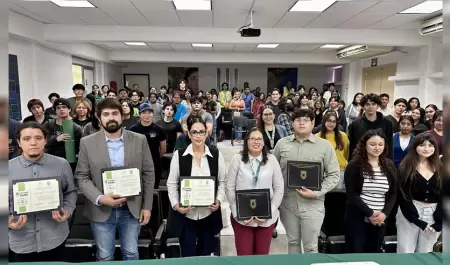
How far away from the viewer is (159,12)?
6.00 metres

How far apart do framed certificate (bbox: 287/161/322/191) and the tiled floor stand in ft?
3.26

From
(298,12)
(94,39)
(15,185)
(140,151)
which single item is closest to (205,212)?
(140,151)

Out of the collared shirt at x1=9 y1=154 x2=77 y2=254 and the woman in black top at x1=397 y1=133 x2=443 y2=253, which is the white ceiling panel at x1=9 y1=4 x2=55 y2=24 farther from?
the woman in black top at x1=397 y1=133 x2=443 y2=253

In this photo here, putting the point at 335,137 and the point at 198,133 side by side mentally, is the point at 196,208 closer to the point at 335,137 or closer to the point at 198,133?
the point at 198,133

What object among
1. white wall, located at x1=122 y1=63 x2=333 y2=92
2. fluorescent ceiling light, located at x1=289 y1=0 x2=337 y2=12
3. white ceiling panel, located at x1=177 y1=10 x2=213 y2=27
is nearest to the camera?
fluorescent ceiling light, located at x1=289 y1=0 x2=337 y2=12

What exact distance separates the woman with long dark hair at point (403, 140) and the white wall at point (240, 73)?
11911mm

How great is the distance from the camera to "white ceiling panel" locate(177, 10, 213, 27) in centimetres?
600

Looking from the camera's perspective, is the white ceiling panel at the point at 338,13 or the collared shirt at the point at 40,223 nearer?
the collared shirt at the point at 40,223

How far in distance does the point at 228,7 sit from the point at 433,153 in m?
4.19

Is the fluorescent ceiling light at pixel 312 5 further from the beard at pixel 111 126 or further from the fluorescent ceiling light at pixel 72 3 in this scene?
the beard at pixel 111 126

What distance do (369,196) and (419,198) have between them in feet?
1.19

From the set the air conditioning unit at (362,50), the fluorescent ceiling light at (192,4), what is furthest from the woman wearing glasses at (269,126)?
the air conditioning unit at (362,50)

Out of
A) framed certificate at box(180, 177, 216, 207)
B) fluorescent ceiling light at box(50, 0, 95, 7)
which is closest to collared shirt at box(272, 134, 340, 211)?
framed certificate at box(180, 177, 216, 207)

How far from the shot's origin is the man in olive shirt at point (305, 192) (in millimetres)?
2439
